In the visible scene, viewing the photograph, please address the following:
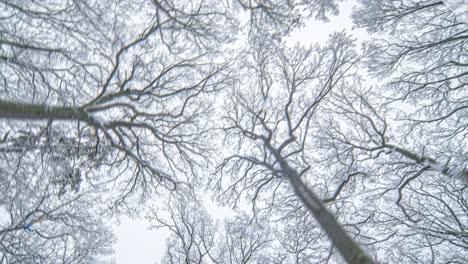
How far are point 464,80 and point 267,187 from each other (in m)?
6.46

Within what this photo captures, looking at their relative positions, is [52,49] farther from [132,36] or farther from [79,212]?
[79,212]

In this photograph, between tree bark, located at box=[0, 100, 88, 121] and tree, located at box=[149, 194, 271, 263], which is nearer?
tree bark, located at box=[0, 100, 88, 121]

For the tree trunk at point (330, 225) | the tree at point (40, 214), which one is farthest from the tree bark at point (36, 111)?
the tree trunk at point (330, 225)

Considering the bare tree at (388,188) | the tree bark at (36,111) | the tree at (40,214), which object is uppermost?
the tree at (40,214)

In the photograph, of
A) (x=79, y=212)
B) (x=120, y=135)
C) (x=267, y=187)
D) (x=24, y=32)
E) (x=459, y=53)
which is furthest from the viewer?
(x=79, y=212)

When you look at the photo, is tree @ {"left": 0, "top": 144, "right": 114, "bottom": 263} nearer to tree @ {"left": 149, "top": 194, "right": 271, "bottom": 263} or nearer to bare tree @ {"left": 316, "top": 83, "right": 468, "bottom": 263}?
tree @ {"left": 149, "top": 194, "right": 271, "bottom": 263}

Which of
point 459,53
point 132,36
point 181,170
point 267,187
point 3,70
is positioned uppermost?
point 132,36

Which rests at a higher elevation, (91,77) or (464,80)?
(91,77)

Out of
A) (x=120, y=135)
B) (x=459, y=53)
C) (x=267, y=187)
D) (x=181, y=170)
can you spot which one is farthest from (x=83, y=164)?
(x=459, y=53)

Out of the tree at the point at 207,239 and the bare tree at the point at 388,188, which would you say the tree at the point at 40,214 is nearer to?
the tree at the point at 207,239

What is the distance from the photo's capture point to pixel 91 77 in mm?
4406

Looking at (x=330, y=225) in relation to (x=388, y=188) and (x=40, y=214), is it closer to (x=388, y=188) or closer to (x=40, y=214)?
(x=388, y=188)

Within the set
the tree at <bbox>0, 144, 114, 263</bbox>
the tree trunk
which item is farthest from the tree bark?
the tree trunk

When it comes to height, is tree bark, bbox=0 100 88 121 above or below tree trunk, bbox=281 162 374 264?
above
